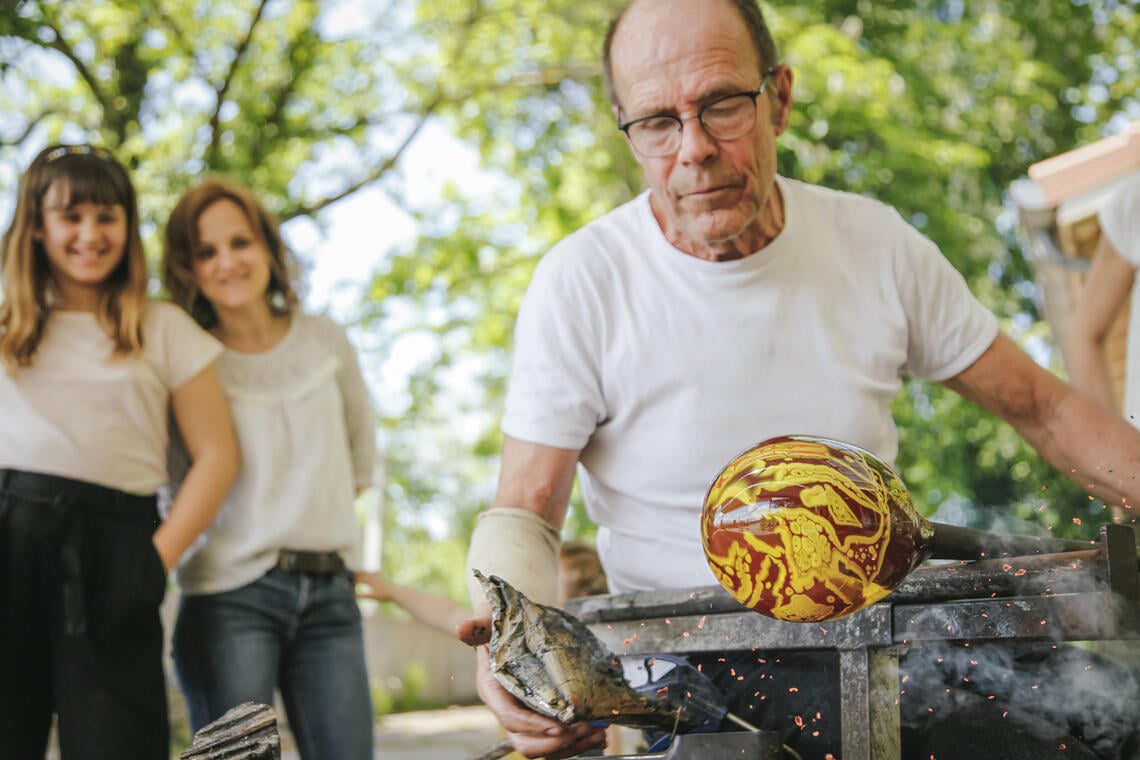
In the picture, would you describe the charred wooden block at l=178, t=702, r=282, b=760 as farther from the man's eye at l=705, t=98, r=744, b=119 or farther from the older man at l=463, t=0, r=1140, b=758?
the man's eye at l=705, t=98, r=744, b=119

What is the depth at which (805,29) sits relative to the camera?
812 centimetres

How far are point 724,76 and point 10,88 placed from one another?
7034mm

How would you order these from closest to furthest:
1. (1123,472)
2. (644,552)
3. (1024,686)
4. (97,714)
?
(1024,686), (1123,472), (644,552), (97,714)

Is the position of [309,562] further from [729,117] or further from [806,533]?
[806,533]

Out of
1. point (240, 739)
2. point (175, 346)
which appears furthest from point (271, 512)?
point (240, 739)

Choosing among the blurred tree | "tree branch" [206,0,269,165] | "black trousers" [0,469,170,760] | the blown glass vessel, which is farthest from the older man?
"tree branch" [206,0,269,165]

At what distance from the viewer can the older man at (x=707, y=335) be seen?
215cm

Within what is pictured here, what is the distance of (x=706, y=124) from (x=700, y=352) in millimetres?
402

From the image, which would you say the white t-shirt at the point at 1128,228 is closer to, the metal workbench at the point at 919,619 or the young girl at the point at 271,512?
the metal workbench at the point at 919,619

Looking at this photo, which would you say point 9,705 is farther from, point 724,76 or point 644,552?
point 724,76

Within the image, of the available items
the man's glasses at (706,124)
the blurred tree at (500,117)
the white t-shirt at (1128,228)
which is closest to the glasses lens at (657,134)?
the man's glasses at (706,124)

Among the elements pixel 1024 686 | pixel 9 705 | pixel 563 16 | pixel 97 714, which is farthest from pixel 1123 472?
pixel 563 16

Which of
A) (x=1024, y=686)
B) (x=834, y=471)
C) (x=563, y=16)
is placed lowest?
(x=1024, y=686)

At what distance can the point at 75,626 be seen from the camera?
2850 millimetres
